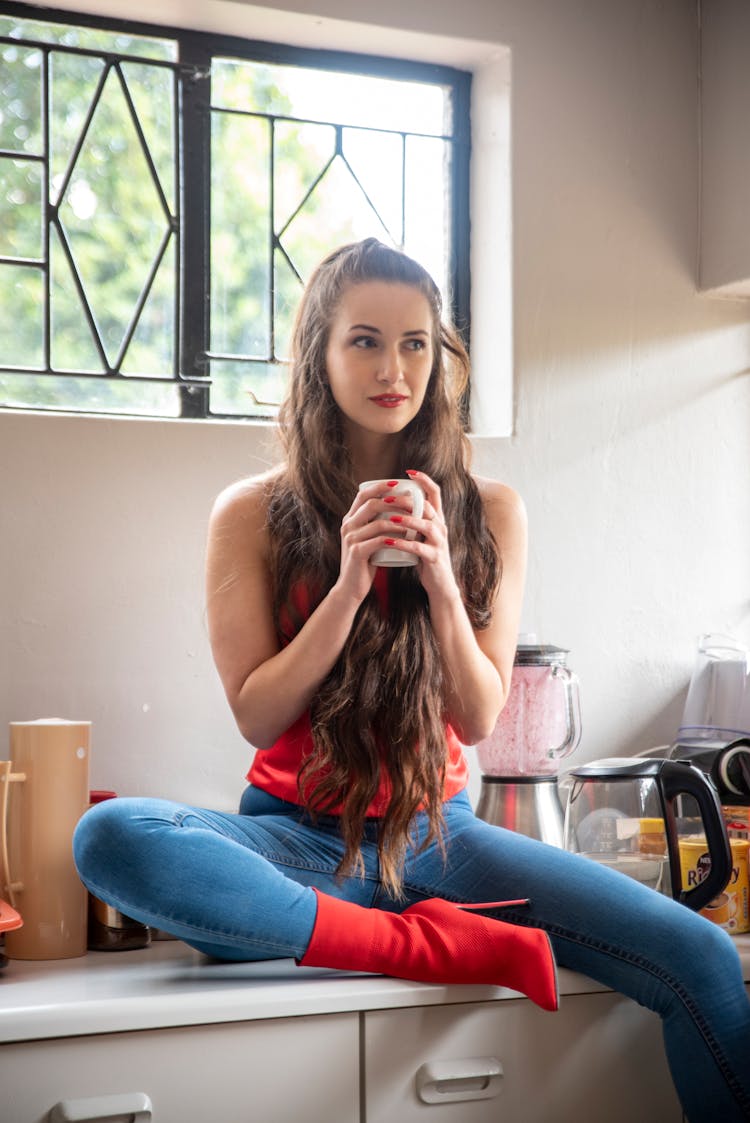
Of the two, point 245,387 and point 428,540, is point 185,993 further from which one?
point 245,387

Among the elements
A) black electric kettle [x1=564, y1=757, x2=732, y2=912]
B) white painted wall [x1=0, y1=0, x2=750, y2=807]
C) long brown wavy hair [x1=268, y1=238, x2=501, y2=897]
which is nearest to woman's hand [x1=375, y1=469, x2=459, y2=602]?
long brown wavy hair [x1=268, y1=238, x2=501, y2=897]

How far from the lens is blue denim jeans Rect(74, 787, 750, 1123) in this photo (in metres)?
1.21

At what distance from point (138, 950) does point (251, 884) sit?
1.15ft

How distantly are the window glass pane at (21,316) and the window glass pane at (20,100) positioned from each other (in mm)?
193

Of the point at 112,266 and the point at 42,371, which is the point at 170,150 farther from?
the point at 42,371

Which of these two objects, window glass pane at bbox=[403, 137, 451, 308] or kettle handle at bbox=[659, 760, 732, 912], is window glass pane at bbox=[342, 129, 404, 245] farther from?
kettle handle at bbox=[659, 760, 732, 912]

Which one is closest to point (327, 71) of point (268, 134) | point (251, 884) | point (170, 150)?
point (268, 134)

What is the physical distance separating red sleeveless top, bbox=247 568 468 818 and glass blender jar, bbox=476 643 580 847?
0.86ft

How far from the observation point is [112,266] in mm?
1933

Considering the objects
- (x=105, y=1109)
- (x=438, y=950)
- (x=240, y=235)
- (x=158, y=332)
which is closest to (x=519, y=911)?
(x=438, y=950)

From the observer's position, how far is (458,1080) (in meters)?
1.28

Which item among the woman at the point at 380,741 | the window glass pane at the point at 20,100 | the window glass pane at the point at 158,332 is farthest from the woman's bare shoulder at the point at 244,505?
the window glass pane at the point at 20,100

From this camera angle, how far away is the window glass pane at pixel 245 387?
1.98 m

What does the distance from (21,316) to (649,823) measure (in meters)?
1.20
